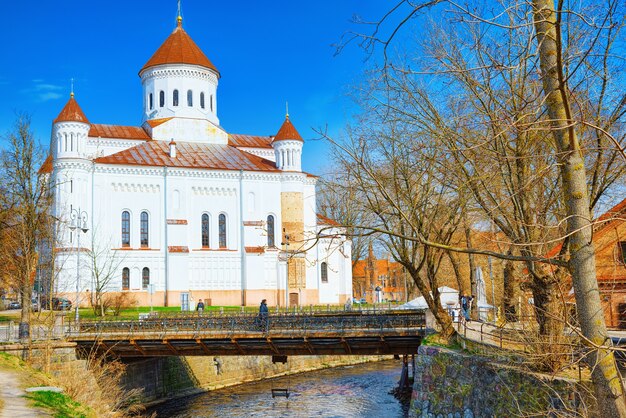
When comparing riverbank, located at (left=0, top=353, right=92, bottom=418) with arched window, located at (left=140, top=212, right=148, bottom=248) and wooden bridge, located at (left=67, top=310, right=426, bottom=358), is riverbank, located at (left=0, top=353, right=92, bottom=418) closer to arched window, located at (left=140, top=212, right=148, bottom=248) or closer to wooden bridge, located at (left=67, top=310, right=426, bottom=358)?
wooden bridge, located at (left=67, top=310, right=426, bottom=358)

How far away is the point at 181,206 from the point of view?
5422cm

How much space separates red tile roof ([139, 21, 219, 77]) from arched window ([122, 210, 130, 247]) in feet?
57.2

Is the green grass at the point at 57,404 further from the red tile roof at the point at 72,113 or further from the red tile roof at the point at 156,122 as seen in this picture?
the red tile roof at the point at 156,122

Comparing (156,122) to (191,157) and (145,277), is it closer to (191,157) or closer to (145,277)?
(191,157)

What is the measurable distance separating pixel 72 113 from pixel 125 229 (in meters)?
10.2

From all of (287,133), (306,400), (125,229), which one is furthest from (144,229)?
(306,400)

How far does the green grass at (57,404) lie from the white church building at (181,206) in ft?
105

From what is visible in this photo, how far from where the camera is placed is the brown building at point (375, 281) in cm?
7450

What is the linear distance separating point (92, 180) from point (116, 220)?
12.1 ft

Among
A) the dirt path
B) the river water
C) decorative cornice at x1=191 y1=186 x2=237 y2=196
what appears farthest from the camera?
decorative cornice at x1=191 y1=186 x2=237 y2=196

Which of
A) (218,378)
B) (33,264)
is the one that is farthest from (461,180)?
(218,378)

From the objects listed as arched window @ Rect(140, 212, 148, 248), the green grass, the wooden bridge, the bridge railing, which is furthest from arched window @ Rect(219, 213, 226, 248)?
the green grass

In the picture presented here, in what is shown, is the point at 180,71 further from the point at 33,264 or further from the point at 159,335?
the point at 159,335

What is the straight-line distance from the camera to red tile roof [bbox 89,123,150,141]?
2376 inches
